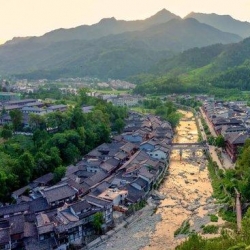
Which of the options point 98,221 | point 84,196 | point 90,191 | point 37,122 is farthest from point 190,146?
Answer: point 98,221

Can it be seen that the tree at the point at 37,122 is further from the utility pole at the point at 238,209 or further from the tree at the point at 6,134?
the utility pole at the point at 238,209

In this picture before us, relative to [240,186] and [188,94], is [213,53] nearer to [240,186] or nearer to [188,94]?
[188,94]

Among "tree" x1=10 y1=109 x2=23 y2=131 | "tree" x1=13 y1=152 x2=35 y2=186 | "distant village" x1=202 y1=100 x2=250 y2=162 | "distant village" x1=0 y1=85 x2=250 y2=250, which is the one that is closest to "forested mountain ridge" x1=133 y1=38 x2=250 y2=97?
"distant village" x1=202 y1=100 x2=250 y2=162

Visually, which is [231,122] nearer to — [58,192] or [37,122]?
[37,122]

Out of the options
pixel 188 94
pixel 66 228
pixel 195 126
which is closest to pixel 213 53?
pixel 188 94

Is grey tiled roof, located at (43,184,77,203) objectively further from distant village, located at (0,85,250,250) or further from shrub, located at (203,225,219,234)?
shrub, located at (203,225,219,234)

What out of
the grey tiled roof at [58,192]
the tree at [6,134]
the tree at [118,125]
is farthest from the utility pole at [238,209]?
the tree at [118,125]
